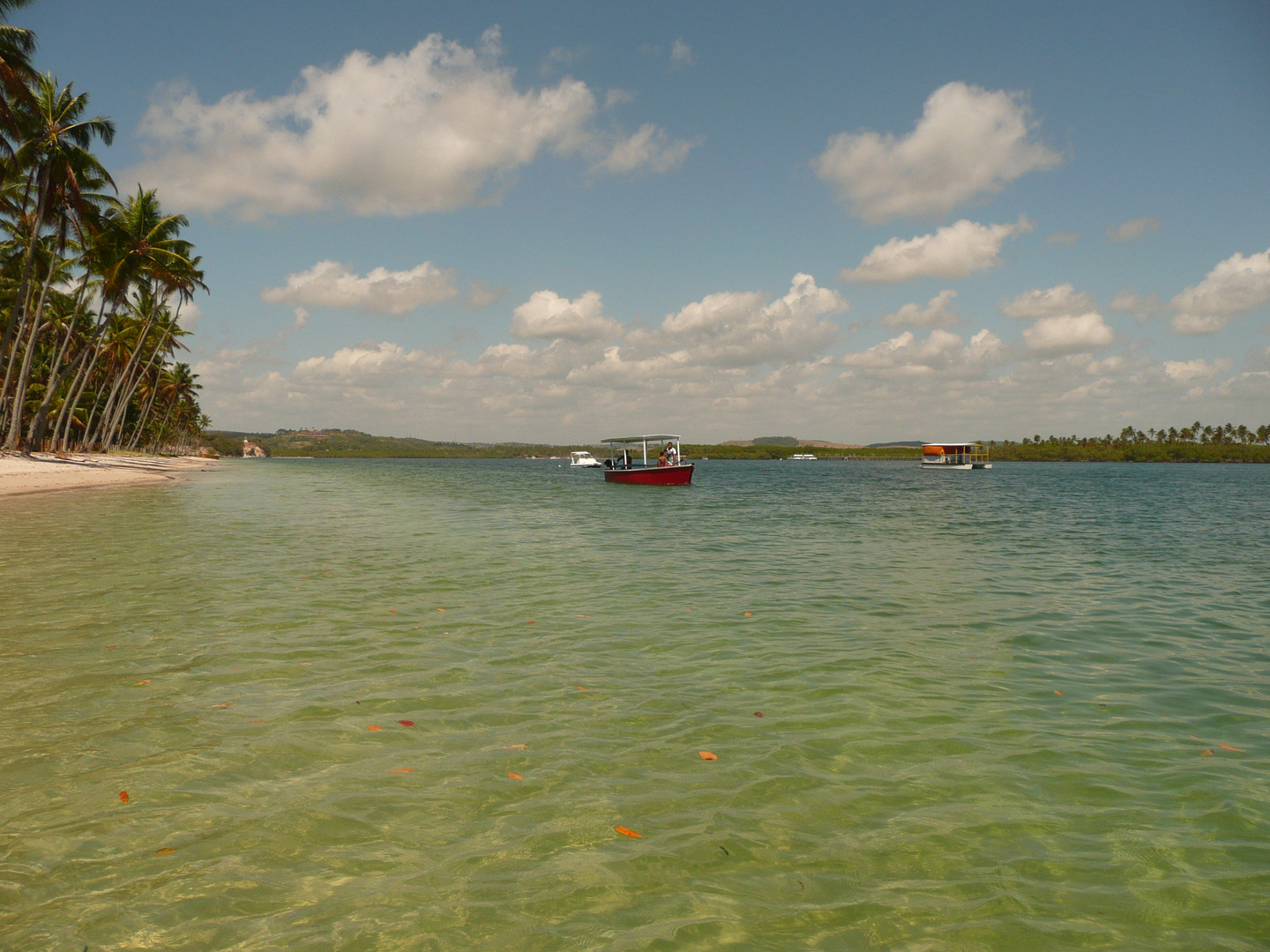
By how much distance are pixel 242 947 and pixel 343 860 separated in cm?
80

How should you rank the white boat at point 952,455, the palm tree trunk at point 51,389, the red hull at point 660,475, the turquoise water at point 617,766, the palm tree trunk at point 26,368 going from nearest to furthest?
the turquoise water at point 617,766
the palm tree trunk at point 26,368
the palm tree trunk at point 51,389
the red hull at point 660,475
the white boat at point 952,455

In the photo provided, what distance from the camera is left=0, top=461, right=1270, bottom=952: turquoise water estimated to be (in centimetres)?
367

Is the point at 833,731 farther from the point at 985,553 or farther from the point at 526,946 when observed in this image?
the point at 985,553

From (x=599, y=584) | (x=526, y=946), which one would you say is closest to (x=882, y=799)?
(x=526, y=946)

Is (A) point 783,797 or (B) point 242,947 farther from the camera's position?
(A) point 783,797

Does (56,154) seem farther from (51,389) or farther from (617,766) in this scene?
(617,766)

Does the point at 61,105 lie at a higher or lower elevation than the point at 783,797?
higher

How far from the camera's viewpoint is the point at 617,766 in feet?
18.0

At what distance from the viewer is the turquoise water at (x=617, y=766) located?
3674 mm

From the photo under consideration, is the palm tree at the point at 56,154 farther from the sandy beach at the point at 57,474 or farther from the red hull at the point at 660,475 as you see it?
the red hull at the point at 660,475

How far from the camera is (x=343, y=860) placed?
407cm

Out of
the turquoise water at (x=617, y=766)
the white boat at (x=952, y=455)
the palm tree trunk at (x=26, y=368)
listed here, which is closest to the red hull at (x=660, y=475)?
the palm tree trunk at (x=26, y=368)

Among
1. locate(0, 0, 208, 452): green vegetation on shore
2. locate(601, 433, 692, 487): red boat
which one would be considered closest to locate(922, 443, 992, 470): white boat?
locate(601, 433, 692, 487): red boat

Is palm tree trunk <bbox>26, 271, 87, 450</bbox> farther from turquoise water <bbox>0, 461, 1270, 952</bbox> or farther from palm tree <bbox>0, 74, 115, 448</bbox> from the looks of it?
turquoise water <bbox>0, 461, 1270, 952</bbox>
